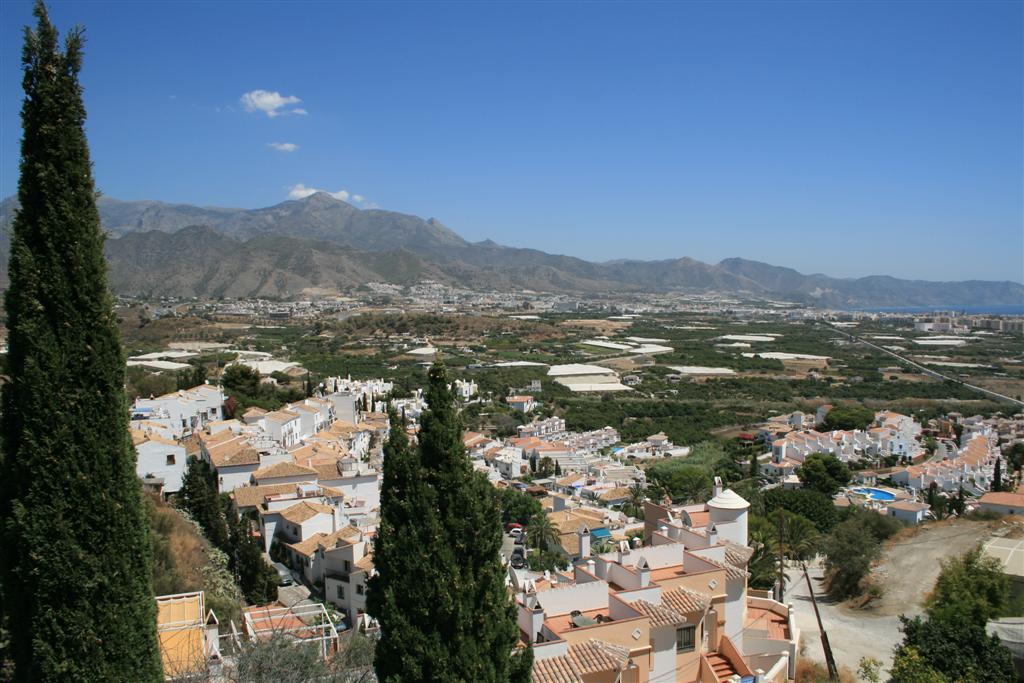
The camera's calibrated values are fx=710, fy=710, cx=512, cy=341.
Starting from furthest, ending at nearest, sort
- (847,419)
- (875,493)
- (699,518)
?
(847,419) → (875,493) → (699,518)

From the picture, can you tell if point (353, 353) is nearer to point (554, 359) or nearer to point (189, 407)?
point (554, 359)

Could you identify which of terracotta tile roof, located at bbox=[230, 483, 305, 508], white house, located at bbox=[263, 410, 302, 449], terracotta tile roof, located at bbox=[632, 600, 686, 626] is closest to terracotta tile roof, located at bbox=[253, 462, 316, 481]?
terracotta tile roof, located at bbox=[230, 483, 305, 508]

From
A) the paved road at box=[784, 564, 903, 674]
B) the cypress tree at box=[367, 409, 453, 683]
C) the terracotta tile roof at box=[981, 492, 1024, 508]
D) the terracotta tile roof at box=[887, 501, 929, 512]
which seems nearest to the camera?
the cypress tree at box=[367, 409, 453, 683]

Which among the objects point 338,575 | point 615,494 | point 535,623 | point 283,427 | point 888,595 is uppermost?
point 535,623

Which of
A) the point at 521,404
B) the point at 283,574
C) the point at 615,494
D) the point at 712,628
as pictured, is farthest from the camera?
the point at 521,404

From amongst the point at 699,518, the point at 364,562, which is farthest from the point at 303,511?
the point at 699,518

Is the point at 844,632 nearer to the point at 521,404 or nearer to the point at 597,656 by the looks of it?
the point at 597,656

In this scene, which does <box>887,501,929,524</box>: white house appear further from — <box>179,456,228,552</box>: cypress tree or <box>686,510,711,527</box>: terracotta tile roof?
<box>179,456,228,552</box>: cypress tree

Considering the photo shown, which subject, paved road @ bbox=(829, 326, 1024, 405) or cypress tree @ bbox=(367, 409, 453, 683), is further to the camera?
paved road @ bbox=(829, 326, 1024, 405)
